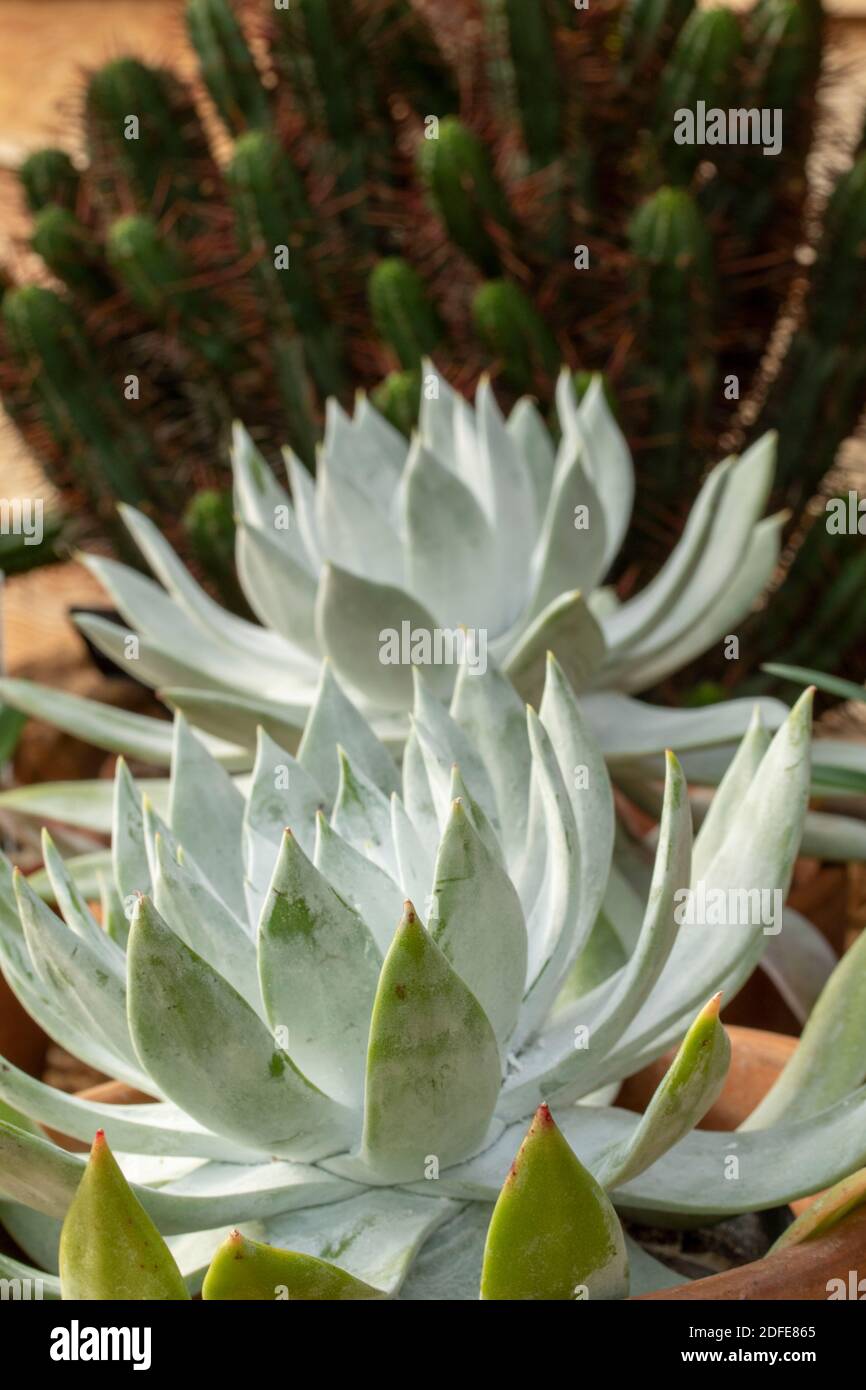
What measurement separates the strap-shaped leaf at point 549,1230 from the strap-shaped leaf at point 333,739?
0.74 ft

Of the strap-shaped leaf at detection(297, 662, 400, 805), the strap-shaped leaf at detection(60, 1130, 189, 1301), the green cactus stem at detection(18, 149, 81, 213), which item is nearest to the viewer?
the strap-shaped leaf at detection(60, 1130, 189, 1301)

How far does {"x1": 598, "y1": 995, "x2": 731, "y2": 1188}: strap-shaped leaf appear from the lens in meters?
0.44

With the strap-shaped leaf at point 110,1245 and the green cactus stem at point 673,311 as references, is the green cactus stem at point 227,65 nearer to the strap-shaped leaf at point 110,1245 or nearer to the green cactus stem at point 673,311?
the green cactus stem at point 673,311

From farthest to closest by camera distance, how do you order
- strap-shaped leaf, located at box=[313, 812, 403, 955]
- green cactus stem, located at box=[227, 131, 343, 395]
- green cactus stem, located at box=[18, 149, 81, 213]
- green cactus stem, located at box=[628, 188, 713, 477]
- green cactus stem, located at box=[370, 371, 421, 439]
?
green cactus stem, located at box=[18, 149, 81, 213] < green cactus stem, located at box=[227, 131, 343, 395] < green cactus stem, located at box=[628, 188, 713, 477] < green cactus stem, located at box=[370, 371, 421, 439] < strap-shaped leaf, located at box=[313, 812, 403, 955]

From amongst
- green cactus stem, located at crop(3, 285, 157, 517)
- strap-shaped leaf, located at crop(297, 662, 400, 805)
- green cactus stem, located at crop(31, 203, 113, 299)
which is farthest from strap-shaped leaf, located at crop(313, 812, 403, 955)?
green cactus stem, located at crop(31, 203, 113, 299)

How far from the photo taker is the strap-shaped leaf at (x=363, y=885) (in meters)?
0.52

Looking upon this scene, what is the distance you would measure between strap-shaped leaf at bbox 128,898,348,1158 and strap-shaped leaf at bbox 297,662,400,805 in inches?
6.4

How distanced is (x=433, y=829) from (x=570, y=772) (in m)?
0.06

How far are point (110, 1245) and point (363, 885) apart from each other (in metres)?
0.15

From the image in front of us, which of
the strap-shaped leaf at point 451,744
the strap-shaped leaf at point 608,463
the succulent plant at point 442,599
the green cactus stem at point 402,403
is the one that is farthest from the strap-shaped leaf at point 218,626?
the green cactus stem at point 402,403

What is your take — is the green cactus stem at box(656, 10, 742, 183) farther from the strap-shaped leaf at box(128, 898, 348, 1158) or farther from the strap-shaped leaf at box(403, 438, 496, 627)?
the strap-shaped leaf at box(128, 898, 348, 1158)

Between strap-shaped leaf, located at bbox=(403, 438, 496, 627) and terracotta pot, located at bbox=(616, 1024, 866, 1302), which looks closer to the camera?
terracotta pot, located at bbox=(616, 1024, 866, 1302)

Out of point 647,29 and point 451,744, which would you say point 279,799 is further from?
point 647,29
